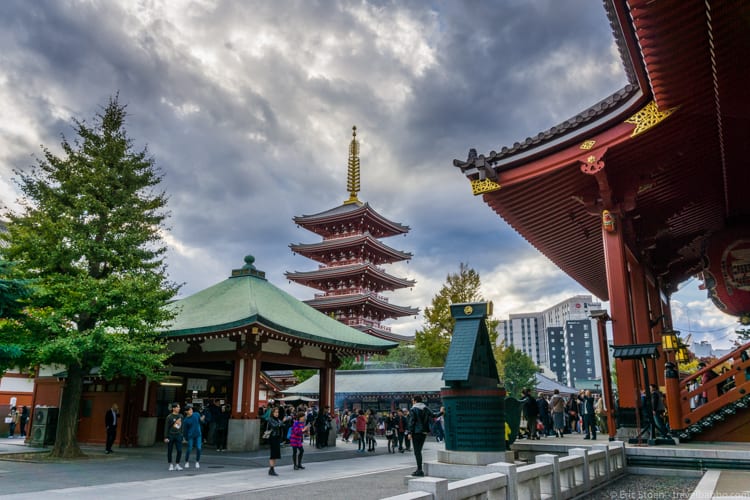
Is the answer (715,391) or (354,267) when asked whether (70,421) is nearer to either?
(715,391)

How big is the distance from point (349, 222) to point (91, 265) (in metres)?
31.4

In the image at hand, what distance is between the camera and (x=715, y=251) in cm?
1486

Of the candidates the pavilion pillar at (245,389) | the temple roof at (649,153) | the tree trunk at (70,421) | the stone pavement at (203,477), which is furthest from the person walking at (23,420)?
the temple roof at (649,153)

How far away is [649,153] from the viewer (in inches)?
422

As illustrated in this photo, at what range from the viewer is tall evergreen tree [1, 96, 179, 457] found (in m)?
13.8

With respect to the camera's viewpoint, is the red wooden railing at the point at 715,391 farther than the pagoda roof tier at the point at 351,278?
No

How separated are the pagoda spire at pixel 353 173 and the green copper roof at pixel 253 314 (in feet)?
92.3

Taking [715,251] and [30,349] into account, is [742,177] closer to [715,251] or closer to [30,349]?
[715,251]

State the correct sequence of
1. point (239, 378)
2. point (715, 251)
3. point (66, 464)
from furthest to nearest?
point (239, 378) < point (715, 251) < point (66, 464)

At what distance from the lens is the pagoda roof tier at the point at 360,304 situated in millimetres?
42344

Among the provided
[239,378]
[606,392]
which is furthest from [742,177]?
[239,378]

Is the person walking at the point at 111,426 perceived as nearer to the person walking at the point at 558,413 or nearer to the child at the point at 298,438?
the child at the point at 298,438

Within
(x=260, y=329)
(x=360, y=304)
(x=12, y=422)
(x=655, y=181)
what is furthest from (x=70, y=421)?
(x=360, y=304)

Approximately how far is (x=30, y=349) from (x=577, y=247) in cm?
1553
